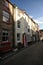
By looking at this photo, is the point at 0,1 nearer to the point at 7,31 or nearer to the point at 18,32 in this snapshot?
the point at 7,31

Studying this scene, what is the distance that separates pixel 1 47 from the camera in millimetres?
21719

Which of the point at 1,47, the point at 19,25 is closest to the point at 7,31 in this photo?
the point at 1,47

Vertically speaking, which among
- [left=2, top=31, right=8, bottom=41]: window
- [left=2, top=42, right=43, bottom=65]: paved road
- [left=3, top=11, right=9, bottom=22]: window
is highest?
[left=3, top=11, right=9, bottom=22]: window

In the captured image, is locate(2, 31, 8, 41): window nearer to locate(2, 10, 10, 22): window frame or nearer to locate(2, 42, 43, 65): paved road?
locate(2, 10, 10, 22): window frame

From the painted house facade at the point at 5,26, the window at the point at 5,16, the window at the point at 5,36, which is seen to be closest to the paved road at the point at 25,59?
the painted house facade at the point at 5,26

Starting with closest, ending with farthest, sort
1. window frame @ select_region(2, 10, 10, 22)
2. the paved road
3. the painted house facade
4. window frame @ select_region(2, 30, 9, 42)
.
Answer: the paved road, the painted house facade, window frame @ select_region(2, 30, 9, 42), window frame @ select_region(2, 10, 10, 22)

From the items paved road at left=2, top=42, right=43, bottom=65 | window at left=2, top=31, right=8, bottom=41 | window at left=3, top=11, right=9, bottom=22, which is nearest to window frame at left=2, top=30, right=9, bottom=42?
window at left=2, top=31, right=8, bottom=41

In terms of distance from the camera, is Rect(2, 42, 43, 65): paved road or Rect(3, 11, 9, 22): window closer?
Rect(2, 42, 43, 65): paved road

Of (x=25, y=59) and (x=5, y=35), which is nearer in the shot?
(x=25, y=59)

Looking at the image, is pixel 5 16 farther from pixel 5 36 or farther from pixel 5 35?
pixel 5 36

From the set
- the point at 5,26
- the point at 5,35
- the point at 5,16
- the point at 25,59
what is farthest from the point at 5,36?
the point at 25,59

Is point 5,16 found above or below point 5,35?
above

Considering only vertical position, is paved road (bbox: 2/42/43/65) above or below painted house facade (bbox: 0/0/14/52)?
below

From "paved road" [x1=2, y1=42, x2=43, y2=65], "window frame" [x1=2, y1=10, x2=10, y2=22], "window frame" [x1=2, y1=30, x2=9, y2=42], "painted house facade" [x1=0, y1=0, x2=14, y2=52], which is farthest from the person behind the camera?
"window frame" [x1=2, y1=10, x2=10, y2=22]
